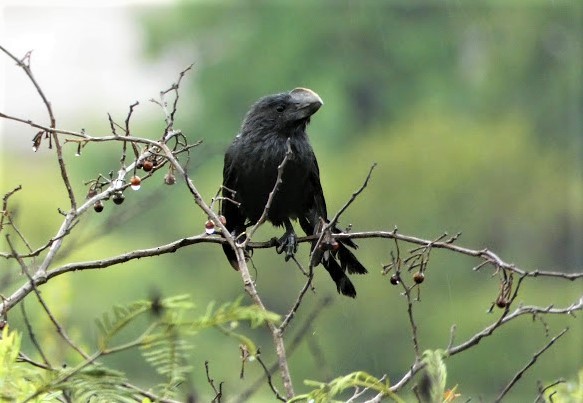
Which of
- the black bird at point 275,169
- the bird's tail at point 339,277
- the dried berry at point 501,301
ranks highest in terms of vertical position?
the black bird at point 275,169

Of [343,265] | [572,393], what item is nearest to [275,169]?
[343,265]

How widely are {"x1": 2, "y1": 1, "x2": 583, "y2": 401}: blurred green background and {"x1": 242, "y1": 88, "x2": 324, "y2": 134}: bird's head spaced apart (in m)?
26.9

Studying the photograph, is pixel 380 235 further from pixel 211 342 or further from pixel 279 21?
pixel 279 21

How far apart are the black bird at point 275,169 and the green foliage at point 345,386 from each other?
2568 millimetres

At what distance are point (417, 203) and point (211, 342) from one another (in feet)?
36.9

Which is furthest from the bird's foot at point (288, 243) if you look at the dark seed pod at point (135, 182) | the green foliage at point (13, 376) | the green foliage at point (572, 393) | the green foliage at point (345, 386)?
the green foliage at point (13, 376)

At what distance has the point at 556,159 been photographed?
48438mm

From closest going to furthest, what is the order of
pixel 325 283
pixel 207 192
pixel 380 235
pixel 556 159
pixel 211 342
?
1. pixel 380 235
2. pixel 325 283
3. pixel 211 342
4. pixel 207 192
5. pixel 556 159

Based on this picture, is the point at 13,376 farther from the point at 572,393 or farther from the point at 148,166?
the point at 148,166

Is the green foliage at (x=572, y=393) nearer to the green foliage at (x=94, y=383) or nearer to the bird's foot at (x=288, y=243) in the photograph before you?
the green foliage at (x=94, y=383)

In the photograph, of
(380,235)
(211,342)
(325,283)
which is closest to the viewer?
(380,235)

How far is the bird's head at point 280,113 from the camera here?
424cm

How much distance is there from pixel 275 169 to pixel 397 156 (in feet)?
134

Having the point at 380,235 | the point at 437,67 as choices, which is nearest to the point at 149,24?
the point at 437,67
